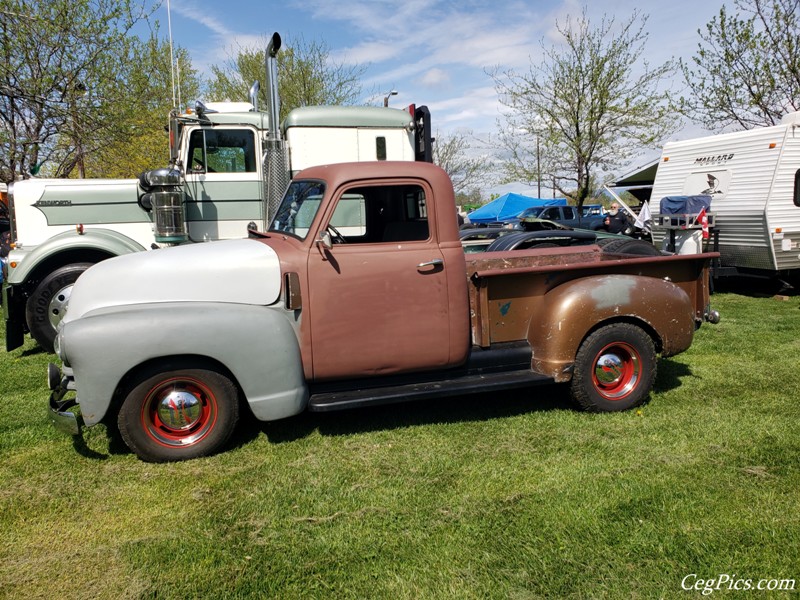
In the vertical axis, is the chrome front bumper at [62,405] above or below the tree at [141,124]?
below

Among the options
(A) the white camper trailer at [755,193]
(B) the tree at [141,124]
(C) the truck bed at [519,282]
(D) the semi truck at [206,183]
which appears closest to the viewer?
(C) the truck bed at [519,282]

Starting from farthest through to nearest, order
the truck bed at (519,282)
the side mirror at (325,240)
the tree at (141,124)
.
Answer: the tree at (141,124) → the truck bed at (519,282) → the side mirror at (325,240)

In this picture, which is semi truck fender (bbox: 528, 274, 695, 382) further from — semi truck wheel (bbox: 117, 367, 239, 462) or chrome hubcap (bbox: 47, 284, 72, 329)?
chrome hubcap (bbox: 47, 284, 72, 329)

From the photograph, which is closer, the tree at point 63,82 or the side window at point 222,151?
the side window at point 222,151

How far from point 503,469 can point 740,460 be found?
1.53m

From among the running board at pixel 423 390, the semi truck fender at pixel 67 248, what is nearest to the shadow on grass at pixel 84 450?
the running board at pixel 423 390

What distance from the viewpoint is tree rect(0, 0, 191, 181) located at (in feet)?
43.9

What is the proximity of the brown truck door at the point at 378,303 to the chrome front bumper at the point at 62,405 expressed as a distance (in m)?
1.56

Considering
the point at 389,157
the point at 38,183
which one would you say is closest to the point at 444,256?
the point at 389,157

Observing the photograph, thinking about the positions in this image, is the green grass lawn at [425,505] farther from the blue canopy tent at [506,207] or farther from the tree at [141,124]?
the blue canopy tent at [506,207]

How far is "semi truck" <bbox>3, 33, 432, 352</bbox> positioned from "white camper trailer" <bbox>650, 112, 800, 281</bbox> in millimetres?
5784

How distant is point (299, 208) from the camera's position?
445 cm

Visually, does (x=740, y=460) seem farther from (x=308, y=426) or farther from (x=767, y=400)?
(x=308, y=426)

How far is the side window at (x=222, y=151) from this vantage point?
746cm
